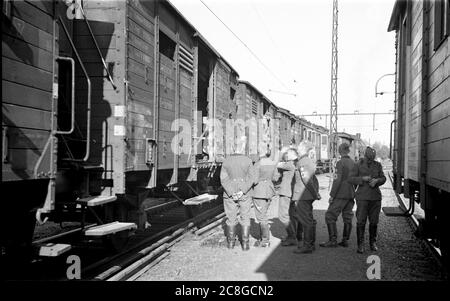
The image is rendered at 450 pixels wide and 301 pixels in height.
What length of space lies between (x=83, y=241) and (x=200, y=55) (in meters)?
5.55

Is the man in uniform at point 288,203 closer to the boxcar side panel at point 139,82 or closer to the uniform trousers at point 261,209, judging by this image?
the uniform trousers at point 261,209

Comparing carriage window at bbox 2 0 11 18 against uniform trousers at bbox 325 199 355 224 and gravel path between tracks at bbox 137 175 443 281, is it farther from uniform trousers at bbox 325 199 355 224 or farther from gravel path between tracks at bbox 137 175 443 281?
uniform trousers at bbox 325 199 355 224

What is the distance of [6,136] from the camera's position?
11.6 ft

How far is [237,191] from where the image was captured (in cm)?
700

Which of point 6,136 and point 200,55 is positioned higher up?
point 200,55

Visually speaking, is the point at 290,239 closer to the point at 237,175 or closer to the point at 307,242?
the point at 307,242

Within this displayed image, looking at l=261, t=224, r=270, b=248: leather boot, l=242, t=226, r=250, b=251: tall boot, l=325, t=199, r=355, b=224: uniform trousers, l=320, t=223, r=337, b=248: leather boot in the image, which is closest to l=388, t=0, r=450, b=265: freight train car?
l=325, t=199, r=355, b=224: uniform trousers

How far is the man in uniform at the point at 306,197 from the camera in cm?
660

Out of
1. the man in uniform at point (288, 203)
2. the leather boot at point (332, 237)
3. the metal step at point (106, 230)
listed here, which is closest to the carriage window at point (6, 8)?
the metal step at point (106, 230)

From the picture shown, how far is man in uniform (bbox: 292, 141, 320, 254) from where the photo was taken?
660cm

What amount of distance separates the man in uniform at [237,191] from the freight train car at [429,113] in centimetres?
263

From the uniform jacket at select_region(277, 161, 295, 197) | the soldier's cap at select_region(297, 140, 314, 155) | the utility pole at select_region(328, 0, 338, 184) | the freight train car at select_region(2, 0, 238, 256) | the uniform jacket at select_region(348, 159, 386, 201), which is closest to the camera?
the freight train car at select_region(2, 0, 238, 256)
